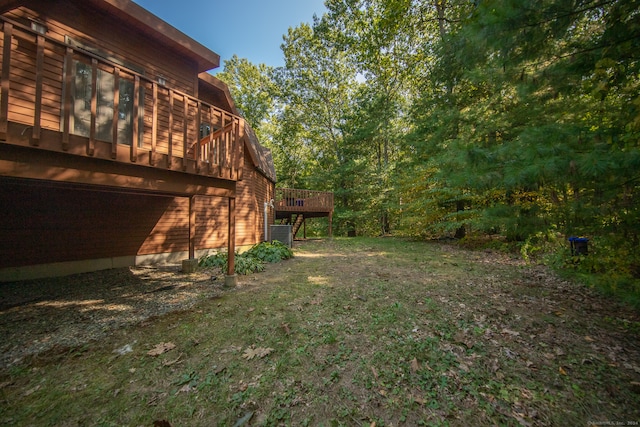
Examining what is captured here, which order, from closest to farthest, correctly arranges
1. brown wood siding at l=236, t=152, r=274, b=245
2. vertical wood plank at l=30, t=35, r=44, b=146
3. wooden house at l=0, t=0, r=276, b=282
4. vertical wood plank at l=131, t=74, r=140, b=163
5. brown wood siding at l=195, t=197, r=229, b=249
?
vertical wood plank at l=30, t=35, r=44, b=146 < wooden house at l=0, t=0, r=276, b=282 < vertical wood plank at l=131, t=74, r=140, b=163 < brown wood siding at l=195, t=197, r=229, b=249 < brown wood siding at l=236, t=152, r=274, b=245

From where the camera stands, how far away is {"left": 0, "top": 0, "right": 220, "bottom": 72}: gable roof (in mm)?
4695

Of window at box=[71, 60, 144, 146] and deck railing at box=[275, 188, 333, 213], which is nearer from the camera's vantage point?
window at box=[71, 60, 144, 146]

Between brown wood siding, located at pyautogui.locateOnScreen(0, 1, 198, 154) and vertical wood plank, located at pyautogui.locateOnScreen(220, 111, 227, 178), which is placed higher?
brown wood siding, located at pyautogui.locateOnScreen(0, 1, 198, 154)

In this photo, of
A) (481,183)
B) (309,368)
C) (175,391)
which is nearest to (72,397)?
(175,391)

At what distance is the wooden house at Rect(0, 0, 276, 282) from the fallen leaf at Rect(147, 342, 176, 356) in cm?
208

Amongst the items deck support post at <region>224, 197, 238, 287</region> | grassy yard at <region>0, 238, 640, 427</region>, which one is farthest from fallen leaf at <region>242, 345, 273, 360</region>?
deck support post at <region>224, 197, 238, 287</region>

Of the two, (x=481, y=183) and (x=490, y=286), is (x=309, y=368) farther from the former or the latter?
(x=490, y=286)

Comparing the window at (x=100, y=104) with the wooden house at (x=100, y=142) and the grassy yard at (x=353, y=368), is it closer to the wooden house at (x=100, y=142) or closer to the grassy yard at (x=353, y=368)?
the wooden house at (x=100, y=142)

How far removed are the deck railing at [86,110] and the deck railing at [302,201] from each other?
7.68 meters

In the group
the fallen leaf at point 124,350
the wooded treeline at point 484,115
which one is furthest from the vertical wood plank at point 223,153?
the wooded treeline at point 484,115

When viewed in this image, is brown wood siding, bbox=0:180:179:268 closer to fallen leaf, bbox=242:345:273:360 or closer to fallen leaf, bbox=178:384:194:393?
fallen leaf, bbox=178:384:194:393

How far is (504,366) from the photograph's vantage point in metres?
2.41

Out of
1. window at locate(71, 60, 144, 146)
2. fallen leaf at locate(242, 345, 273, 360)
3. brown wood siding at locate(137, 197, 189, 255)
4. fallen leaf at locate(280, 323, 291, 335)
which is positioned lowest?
fallen leaf at locate(242, 345, 273, 360)

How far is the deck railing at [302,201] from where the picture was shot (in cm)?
1427
